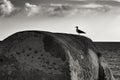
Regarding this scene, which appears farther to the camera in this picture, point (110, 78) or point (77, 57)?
point (110, 78)

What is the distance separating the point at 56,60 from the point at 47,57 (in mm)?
151

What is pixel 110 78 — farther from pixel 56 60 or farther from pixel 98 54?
pixel 56 60

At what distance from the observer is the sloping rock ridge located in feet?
15.2

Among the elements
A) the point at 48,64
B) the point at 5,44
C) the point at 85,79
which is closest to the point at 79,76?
the point at 85,79

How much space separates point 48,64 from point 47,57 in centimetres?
12

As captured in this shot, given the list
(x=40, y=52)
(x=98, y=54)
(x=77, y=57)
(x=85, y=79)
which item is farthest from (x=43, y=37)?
(x=98, y=54)

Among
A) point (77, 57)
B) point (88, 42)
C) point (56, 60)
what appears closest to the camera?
point (56, 60)

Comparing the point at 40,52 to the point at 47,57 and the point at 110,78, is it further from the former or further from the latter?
the point at 110,78

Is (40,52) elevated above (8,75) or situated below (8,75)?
above

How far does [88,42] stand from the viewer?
233 inches

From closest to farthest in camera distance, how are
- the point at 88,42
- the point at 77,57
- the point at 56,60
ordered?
the point at 56,60 < the point at 77,57 < the point at 88,42

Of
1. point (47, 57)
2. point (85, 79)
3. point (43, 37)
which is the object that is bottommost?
point (85, 79)

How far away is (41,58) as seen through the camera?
4.77 m

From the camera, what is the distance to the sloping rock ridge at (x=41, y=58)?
4645 mm
